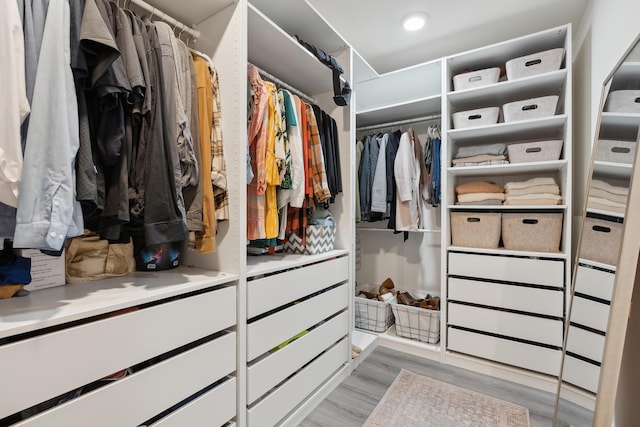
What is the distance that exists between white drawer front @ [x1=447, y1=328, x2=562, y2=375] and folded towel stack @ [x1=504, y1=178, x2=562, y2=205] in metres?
0.92

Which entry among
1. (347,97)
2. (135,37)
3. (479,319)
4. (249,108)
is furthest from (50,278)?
(479,319)

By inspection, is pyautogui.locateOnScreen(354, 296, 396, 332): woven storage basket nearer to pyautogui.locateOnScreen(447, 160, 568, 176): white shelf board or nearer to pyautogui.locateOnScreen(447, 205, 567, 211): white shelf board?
pyautogui.locateOnScreen(447, 205, 567, 211): white shelf board

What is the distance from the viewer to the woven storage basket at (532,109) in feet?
5.95

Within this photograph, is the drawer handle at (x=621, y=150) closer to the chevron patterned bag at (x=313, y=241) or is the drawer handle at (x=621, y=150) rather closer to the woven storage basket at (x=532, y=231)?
the woven storage basket at (x=532, y=231)

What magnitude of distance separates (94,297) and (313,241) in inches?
41.5

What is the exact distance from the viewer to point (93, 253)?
1085mm

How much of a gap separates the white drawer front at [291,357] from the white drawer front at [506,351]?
0.87 metres

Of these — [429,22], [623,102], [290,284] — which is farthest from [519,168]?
[290,284]

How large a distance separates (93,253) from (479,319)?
222 centimetres

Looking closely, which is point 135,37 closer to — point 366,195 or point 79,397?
point 79,397

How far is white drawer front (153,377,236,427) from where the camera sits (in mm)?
966

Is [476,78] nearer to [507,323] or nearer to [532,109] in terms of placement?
[532,109]

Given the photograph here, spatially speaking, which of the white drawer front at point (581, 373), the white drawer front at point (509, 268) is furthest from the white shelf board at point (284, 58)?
the white drawer front at point (581, 373)

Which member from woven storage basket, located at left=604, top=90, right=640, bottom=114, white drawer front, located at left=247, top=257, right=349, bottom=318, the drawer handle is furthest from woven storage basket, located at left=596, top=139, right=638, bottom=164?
white drawer front, located at left=247, top=257, right=349, bottom=318
